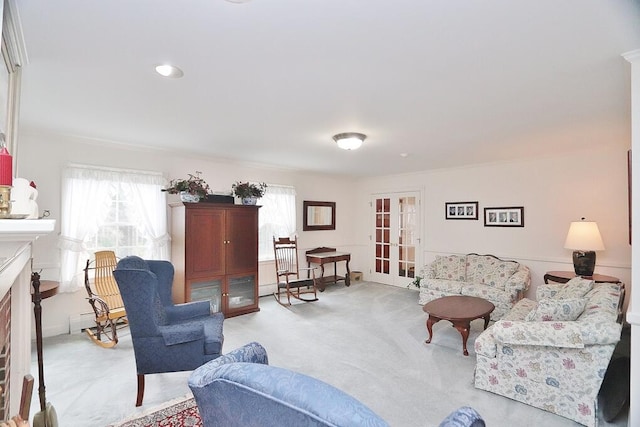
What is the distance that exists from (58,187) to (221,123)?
7.12 feet

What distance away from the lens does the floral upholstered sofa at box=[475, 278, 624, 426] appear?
83.6 inches

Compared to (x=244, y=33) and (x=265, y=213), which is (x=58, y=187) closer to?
(x=265, y=213)

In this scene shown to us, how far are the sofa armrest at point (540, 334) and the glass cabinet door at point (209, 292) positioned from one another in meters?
3.32

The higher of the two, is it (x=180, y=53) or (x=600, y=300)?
(x=180, y=53)

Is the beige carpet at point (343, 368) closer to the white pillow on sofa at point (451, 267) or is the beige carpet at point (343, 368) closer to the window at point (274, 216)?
the white pillow on sofa at point (451, 267)

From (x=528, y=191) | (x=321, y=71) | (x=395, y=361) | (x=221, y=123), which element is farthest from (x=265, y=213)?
(x=528, y=191)

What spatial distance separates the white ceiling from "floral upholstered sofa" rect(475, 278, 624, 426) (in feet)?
5.41

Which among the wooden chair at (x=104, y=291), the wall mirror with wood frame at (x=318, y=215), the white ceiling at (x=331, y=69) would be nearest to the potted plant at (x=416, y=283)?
the wall mirror with wood frame at (x=318, y=215)

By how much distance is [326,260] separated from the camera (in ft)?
19.9

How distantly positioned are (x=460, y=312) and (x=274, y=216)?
3433mm

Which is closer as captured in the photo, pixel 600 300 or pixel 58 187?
pixel 600 300

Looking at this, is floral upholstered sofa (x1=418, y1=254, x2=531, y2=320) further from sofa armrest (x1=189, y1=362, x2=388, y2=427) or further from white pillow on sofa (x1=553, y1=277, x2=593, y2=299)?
sofa armrest (x1=189, y1=362, x2=388, y2=427)

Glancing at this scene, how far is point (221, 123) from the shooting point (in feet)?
10.2

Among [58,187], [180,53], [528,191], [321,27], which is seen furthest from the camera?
[528,191]
